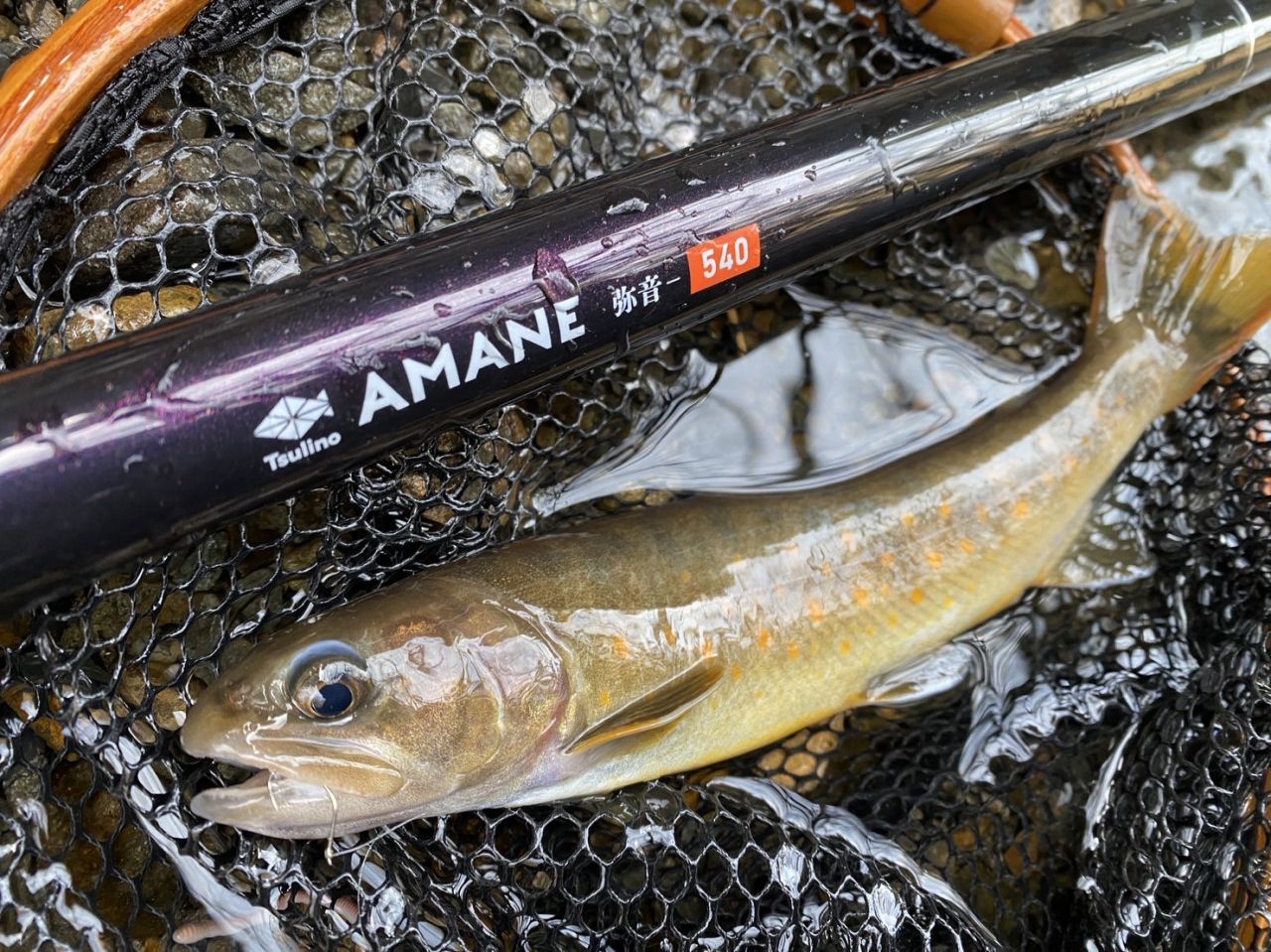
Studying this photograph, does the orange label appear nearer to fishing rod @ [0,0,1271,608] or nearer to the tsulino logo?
fishing rod @ [0,0,1271,608]

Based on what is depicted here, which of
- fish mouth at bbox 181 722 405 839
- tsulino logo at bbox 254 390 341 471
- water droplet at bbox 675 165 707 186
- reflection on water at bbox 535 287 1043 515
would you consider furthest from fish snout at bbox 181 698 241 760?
water droplet at bbox 675 165 707 186

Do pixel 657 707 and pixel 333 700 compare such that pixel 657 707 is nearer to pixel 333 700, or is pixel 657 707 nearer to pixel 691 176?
pixel 333 700

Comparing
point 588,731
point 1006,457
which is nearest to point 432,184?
point 588,731

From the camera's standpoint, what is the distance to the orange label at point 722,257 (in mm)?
1367

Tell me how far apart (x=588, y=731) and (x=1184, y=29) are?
1.80 m

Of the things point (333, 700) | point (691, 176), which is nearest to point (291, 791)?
point (333, 700)

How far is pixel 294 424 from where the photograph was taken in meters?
1.12

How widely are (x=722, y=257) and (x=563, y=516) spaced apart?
0.70 m

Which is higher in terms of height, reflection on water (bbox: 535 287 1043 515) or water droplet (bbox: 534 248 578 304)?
water droplet (bbox: 534 248 578 304)

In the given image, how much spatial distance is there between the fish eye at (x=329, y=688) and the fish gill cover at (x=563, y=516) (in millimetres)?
250

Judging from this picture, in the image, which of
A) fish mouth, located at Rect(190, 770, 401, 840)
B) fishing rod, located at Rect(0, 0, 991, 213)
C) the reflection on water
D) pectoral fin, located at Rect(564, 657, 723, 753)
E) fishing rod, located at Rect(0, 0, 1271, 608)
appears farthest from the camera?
the reflection on water

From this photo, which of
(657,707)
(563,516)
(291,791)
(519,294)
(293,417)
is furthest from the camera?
(563,516)

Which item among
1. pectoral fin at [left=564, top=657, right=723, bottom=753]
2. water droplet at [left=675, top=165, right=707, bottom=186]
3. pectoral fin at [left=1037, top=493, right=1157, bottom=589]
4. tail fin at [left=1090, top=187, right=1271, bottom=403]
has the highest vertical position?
water droplet at [left=675, top=165, right=707, bottom=186]

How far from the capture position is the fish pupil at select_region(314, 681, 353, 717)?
1.36 m
